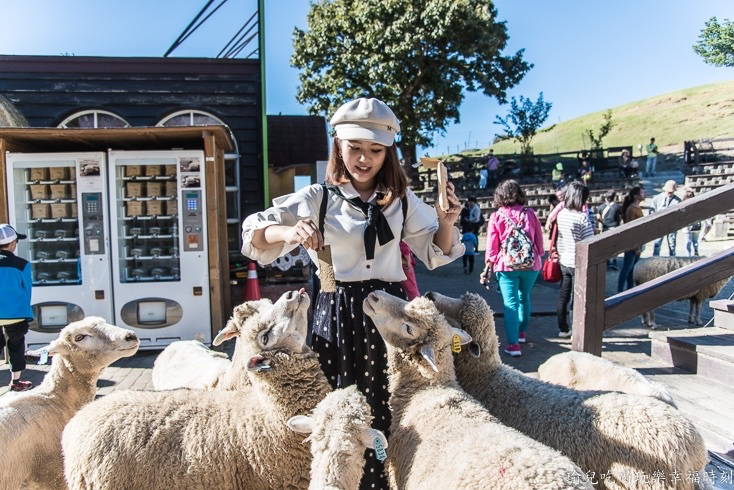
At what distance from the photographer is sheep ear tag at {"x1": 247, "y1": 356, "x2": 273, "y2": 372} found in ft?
6.89

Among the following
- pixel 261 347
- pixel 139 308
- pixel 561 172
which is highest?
pixel 561 172

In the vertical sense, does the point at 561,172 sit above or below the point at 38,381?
above

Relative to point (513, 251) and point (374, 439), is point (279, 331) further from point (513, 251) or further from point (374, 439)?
point (513, 251)

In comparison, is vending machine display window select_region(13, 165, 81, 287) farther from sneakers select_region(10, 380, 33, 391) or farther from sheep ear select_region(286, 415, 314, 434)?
sheep ear select_region(286, 415, 314, 434)

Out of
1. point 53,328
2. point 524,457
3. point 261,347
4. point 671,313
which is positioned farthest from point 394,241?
point 671,313

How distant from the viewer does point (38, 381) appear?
17.9 ft

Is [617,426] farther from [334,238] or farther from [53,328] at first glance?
[53,328]

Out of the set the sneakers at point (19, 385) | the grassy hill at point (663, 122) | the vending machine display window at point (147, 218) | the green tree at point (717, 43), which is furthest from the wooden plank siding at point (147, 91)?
the green tree at point (717, 43)

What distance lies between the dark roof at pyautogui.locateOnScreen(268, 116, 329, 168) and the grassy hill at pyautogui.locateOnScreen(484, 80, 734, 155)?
109 ft

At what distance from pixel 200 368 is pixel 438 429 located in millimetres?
2448

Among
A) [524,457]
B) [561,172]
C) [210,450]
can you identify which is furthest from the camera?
[561,172]

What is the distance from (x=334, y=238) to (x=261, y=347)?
565 mm

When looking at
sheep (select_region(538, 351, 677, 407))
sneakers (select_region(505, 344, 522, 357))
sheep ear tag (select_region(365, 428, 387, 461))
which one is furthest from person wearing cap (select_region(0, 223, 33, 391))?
sneakers (select_region(505, 344, 522, 357))

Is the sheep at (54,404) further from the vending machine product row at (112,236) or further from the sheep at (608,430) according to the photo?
the vending machine product row at (112,236)
